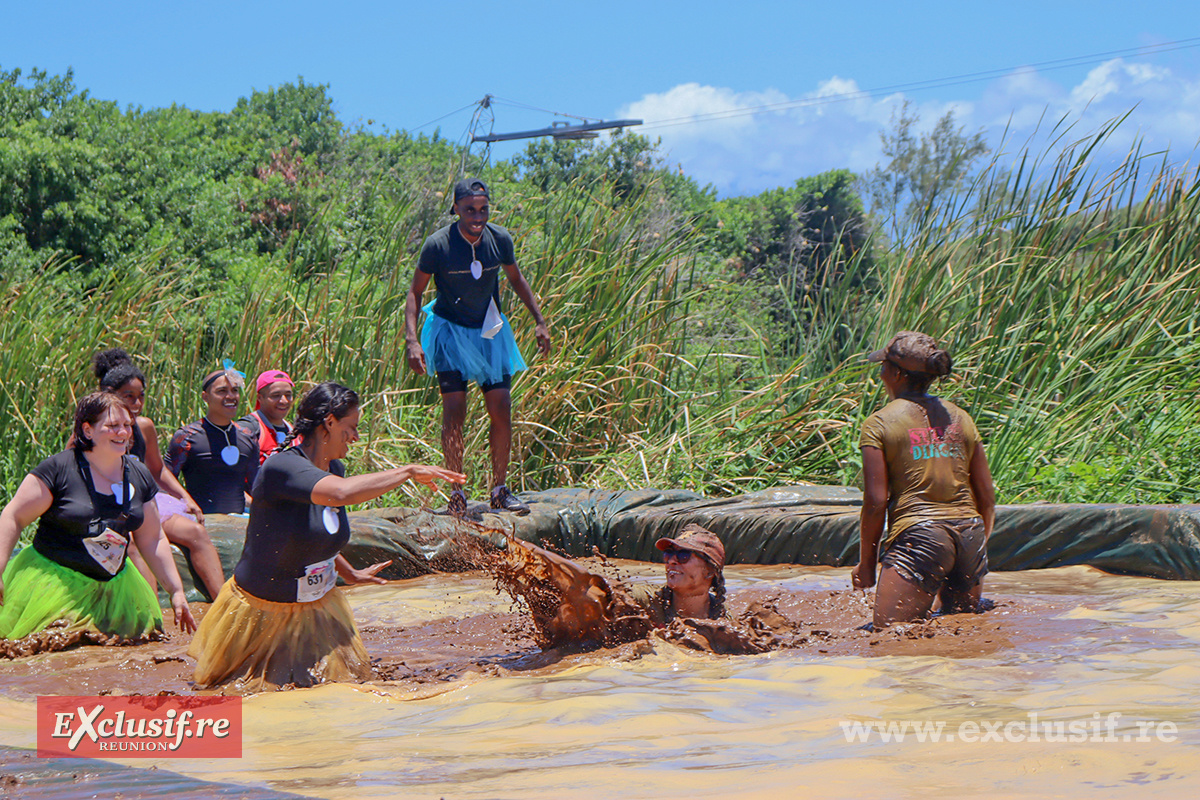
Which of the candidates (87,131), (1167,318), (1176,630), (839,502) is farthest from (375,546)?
(87,131)

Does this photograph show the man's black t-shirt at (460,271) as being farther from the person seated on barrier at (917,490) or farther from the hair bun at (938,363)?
the hair bun at (938,363)

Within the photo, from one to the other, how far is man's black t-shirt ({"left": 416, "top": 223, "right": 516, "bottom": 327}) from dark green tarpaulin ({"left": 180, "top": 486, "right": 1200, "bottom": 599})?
4.13 feet

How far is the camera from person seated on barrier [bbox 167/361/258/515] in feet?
20.0

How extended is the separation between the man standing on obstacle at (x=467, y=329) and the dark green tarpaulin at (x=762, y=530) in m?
0.43

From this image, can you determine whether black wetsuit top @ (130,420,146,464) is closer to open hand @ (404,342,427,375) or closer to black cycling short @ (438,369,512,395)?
open hand @ (404,342,427,375)

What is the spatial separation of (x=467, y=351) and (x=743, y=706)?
3.85 meters

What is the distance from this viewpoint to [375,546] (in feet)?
21.0

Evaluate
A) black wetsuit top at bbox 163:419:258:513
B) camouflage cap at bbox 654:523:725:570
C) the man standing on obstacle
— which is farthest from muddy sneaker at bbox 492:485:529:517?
camouflage cap at bbox 654:523:725:570

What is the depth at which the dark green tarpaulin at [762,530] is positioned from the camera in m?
5.48

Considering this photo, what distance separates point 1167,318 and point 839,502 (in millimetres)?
3160

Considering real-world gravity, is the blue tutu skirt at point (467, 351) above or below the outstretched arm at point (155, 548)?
above

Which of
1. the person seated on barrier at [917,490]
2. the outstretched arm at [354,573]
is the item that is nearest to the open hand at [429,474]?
the outstretched arm at [354,573]

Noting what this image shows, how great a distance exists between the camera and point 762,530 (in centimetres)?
656

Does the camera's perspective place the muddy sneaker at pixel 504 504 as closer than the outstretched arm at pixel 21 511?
No
